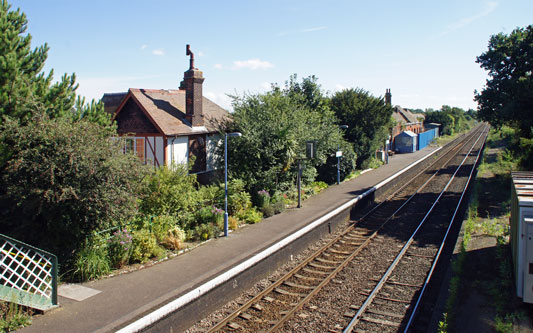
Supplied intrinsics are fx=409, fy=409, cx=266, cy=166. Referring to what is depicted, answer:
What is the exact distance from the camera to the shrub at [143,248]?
438 inches

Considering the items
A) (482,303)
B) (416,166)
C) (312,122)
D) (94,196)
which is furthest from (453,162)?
(94,196)

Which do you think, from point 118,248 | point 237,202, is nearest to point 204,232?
point 237,202

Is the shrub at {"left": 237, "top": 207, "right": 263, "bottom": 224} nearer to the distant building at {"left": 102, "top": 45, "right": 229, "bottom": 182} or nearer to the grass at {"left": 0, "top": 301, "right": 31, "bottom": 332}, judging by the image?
the distant building at {"left": 102, "top": 45, "right": 229, "bottom": 182}

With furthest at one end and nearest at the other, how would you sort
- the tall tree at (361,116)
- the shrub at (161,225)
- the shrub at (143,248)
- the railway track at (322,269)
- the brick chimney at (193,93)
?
the tall tree at (361,116)
the brick chimney at (193,93)
the shrub at (161,225)
the shrub at (143,248)
the railway track at (322,269)

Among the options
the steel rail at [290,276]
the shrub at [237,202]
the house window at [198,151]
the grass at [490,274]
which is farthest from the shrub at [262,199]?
the grass at [490,274]

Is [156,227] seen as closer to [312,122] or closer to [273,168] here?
[273,168]

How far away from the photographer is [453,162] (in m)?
40.5

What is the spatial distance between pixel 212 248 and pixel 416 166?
28619 mm

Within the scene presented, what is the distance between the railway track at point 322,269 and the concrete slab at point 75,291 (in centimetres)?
294

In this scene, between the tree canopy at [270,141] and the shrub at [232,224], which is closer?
the shrub at [232,224]

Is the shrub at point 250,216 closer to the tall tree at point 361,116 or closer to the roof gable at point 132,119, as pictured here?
the roof gable at point 132,119

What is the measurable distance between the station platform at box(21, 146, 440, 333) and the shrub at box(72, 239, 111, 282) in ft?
0.88

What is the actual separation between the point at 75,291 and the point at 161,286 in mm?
1886

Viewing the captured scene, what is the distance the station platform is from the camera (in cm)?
776
